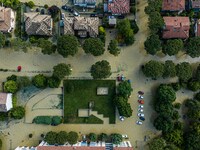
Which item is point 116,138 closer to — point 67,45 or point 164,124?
point 164,124

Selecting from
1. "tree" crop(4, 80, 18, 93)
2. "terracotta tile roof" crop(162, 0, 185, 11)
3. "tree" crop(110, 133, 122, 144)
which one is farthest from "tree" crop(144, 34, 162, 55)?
"tree" crop(4, 80, 18, 93)

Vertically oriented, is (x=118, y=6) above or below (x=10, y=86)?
above

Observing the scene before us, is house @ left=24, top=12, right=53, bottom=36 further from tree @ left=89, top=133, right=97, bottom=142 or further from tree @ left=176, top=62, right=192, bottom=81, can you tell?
tree @ left=176, top=62, right=192, bottom=81

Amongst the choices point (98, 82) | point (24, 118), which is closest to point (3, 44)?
point (24, 118)

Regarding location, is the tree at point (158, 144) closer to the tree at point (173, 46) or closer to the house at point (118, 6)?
the tree at point (173, 46)

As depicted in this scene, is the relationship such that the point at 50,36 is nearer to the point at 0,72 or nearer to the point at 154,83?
the point at 0,72

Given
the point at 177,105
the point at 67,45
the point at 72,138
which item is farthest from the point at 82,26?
the point at 177,105
